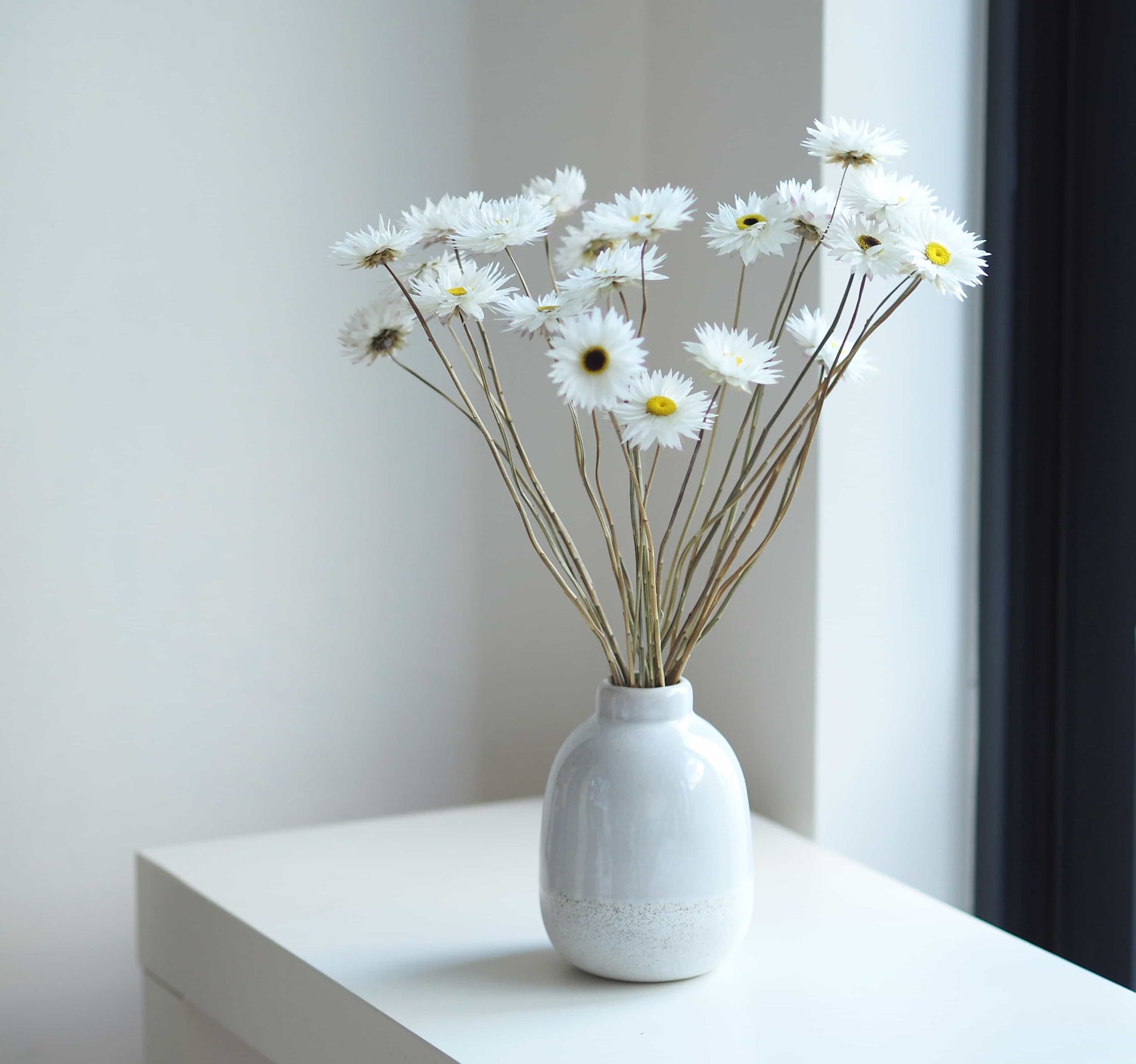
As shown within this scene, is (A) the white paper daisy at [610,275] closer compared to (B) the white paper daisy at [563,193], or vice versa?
(A) the white paper daisy at [610,275]

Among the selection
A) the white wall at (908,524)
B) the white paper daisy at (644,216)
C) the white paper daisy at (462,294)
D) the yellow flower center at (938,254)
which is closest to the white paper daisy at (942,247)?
the yellow flower center at (938,254)

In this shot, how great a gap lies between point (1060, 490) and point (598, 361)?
2.07 feet

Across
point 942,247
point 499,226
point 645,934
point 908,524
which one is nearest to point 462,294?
point 499,226

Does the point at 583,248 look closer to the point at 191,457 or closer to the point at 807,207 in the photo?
the point at 807,207

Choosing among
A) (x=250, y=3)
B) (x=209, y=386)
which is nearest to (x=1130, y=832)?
(x=209, y=386)

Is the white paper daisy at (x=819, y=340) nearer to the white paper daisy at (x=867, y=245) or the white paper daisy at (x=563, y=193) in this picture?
the white paper daisy at (x=867, y=245)

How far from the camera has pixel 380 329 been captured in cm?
81

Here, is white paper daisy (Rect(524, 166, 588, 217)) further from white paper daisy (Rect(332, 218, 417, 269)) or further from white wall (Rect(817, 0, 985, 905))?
white wall (Rect(817, 0, 985, 905))

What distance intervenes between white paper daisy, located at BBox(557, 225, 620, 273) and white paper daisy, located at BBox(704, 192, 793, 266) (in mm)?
71

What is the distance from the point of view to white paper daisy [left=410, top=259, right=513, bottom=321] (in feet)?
2.52

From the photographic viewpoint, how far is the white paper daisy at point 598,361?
2.30ft

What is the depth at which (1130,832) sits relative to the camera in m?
1.14

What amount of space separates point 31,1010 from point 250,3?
0.95 metres

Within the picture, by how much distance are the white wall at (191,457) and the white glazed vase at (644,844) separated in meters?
0.57
